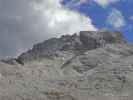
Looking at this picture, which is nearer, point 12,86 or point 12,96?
point 12,96

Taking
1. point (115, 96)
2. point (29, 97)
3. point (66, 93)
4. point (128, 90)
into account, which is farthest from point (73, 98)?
point (128, 90)

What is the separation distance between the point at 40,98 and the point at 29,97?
446 cm

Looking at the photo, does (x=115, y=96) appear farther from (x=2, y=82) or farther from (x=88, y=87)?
(x=2, y=82)

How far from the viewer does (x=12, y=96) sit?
146375 millimetres

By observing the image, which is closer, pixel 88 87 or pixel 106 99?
pixel 106 99

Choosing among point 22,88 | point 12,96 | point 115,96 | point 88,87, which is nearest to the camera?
point 12,96

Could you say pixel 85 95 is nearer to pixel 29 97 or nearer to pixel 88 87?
pixel 88 87

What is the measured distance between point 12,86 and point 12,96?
2597cm

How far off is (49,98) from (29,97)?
33.3 feet

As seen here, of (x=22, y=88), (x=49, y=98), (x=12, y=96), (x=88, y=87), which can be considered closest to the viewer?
(x=12, y=96)

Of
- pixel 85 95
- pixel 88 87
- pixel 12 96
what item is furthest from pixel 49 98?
pixel 88 87

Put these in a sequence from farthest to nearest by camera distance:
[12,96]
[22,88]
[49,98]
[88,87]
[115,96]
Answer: [88,87], [115,96], [22,88], [49,98], [12,96]

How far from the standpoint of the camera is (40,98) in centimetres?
15138

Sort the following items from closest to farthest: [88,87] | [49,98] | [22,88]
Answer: [49,98] → [22,88] → [88,87]
